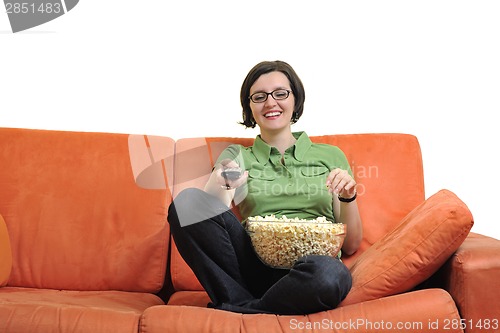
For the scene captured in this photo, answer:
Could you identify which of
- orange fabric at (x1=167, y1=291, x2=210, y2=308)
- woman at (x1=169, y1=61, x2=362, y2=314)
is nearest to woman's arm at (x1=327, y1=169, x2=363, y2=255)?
woman at (x1=169, y1=61, x2=362, y2=314)

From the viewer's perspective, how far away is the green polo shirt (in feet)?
6.15

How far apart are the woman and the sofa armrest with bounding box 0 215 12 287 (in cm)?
65

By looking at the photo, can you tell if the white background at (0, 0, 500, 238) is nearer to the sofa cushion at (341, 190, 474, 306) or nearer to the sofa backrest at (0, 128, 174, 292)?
the sofa backrest at (0, 128, 174, 292)

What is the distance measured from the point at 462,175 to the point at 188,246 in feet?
4.39

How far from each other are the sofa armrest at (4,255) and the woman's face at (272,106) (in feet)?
2.99

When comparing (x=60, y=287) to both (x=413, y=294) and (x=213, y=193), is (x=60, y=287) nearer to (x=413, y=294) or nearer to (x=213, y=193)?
(x=213, y=193)

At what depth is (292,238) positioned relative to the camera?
155 cm

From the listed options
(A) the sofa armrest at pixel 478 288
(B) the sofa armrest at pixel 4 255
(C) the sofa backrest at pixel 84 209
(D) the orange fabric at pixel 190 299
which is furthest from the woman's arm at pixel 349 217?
(B) the sofa armrest at pixel 4 255

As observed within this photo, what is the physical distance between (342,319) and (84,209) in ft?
3.41

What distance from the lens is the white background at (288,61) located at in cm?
244

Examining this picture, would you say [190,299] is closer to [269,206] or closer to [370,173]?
[269,206]

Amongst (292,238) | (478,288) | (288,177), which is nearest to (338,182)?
(292,238)

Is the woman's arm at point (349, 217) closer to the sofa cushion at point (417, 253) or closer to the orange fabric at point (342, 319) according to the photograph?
the sofa cushion at point (417, 253)

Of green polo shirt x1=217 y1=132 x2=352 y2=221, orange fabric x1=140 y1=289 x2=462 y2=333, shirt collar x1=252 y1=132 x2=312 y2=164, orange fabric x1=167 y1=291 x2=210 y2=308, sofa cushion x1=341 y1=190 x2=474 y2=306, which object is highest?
shirt collar x1=252 y1=132 x2=312 y2=164
